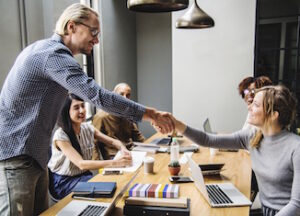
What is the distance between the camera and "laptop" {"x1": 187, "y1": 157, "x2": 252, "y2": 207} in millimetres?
1497

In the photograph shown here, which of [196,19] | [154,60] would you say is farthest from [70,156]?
[154,60]

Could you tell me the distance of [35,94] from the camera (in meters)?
1.42

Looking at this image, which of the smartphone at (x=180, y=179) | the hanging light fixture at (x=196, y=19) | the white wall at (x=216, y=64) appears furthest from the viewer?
the white wall at (x=216, y=64)

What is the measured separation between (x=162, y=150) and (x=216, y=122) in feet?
5.87

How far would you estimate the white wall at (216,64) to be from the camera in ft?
13.0

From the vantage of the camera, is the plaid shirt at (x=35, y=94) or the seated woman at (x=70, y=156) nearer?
the plaid shirt at (x=35, y=94)

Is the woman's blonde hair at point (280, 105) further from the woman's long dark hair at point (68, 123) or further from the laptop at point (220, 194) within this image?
the woman's long dark hair at point (68, 123)

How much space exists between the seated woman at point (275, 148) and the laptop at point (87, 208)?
830 millimetres

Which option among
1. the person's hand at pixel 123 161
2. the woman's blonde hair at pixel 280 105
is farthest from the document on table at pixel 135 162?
the woman's blonde hair at pixel 280 105

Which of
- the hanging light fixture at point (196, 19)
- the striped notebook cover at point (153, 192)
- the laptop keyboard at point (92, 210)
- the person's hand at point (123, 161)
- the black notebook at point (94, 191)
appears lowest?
the person's hand at point (123, 161)

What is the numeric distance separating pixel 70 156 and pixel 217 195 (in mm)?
1036

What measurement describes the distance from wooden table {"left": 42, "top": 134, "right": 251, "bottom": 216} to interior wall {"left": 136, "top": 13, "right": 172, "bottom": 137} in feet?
9.69

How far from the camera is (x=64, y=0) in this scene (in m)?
3.25

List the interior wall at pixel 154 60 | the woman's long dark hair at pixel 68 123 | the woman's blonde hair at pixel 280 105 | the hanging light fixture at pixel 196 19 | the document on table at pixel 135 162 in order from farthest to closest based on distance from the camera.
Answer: the interior wall at pixel 154 60 < the hanging light fixture at pixel 196 19 < the woman's long dark hair at pixel 68 123 < the document on table at pixel 135 162 < the woman's blonde hair at pixel 280 105
